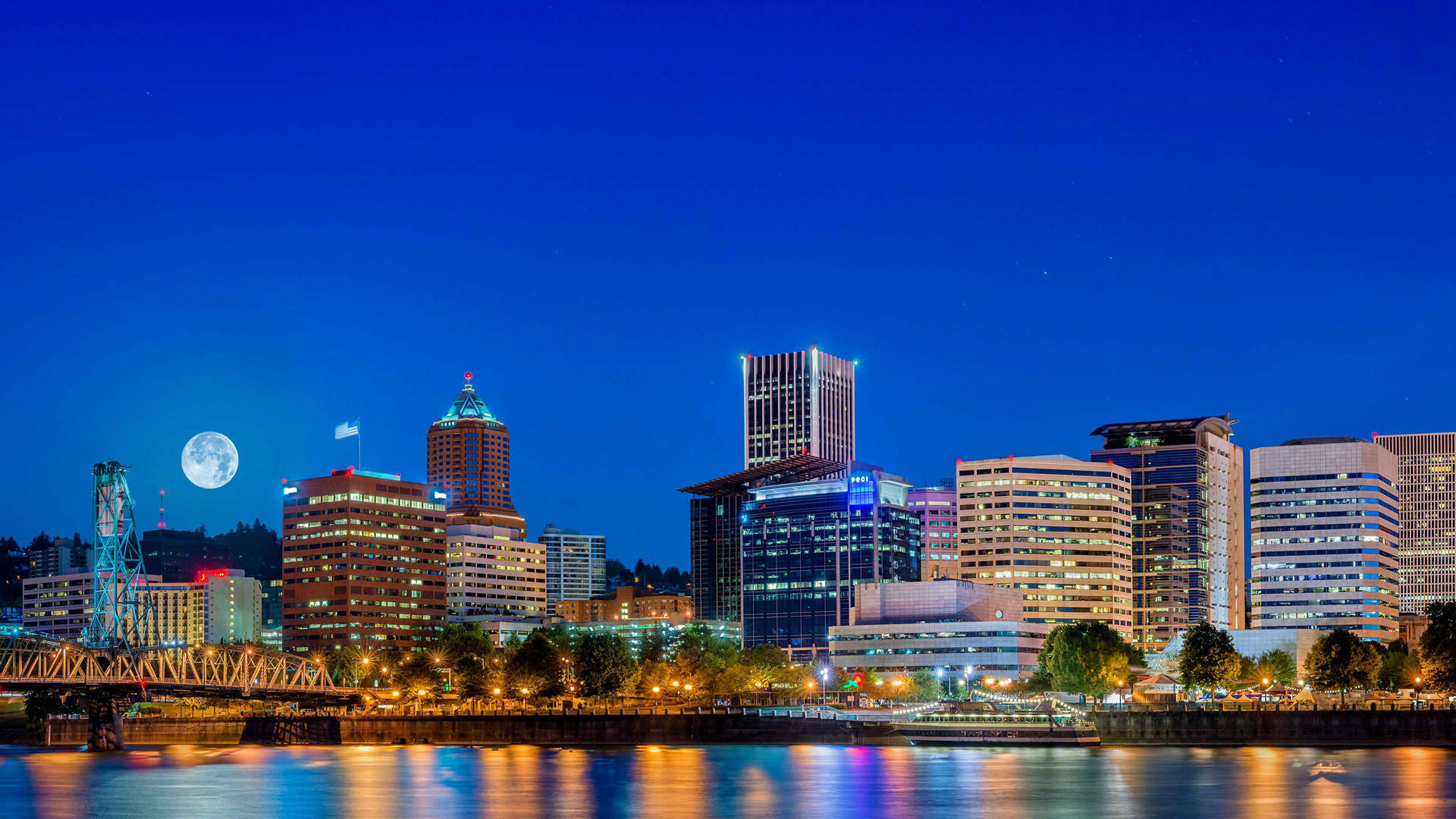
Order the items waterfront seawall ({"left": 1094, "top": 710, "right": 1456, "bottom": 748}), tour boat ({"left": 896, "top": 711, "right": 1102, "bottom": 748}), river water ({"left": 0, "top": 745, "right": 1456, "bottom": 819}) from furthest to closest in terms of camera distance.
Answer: tour boat ({"left": 896, "top": 711, "right": 1102, "bottom": 748}) < waterfront seawall ({"left": 1094, "top": 710, "right": 1456, "bottom": 748}) < river water ({"left": 0, "top": 745, "right": 1456, "bottom": 819})

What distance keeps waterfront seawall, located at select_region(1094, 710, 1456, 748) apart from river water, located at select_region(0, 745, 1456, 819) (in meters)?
3.25

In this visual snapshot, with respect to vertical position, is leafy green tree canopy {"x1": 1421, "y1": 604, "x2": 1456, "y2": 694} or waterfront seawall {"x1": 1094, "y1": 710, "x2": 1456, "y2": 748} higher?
leafy green tree canopy {"x1": 1421, "y1": 604, "x2": 1456, "y2": 694}

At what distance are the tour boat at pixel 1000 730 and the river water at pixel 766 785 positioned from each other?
4.10 meters

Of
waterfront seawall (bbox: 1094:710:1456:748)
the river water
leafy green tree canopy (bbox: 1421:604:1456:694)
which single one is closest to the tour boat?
waterfront seawall (bbox: 1094:710:1456:748)

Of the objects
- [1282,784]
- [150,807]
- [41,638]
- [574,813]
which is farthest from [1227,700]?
[41,638]

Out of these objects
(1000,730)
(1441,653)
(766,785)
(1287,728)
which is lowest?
(1000,730)

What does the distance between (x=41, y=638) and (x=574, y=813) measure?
354 ft

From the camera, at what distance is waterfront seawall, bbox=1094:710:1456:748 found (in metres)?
164

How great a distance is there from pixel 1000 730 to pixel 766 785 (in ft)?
206

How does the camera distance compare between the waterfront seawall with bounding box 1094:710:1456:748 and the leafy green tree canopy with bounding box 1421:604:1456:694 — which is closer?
the waterfront seawall with bounding box 1094:710:1456:748

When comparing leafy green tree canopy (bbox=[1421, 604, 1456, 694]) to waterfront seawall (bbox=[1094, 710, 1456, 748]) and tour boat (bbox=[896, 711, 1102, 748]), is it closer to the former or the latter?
waterfront seawall (bbox=[1094, 710, 1456, 748])

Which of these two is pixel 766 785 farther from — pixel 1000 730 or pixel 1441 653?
pixel 1441 653

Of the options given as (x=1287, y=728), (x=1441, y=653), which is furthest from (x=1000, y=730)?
(x=1441, y=653)

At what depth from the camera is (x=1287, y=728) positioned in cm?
16738
